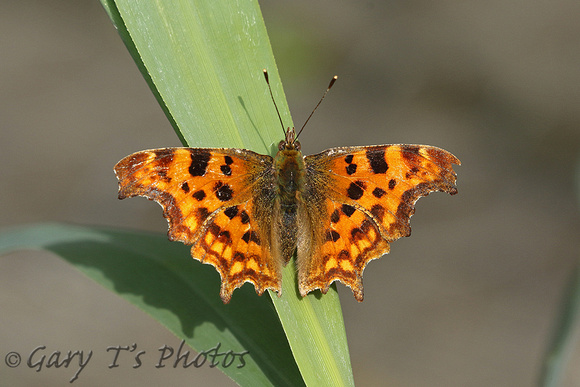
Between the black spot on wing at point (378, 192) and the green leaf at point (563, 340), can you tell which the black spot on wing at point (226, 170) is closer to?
the black spot on wing at point (378, 192)

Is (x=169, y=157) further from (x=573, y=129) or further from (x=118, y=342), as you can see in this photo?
(x=573, y=129)

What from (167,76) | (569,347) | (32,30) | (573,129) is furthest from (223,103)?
(32,30)

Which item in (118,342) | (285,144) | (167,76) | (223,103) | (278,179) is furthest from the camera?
(118,342)

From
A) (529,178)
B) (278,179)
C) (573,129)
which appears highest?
(278,179)

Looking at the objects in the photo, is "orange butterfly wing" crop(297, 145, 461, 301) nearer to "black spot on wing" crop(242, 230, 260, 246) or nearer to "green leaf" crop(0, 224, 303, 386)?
"black spot on wing" crop(242, 230, 260, 246)

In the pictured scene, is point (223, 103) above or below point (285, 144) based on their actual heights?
above

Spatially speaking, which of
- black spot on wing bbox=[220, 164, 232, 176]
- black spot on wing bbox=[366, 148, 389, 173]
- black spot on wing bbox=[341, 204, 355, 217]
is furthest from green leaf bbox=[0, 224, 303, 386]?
black spot on wing bbox=[366, 148, 389, 173]

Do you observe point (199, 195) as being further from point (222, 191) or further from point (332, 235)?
point (332, 235)
